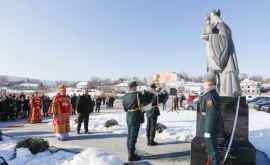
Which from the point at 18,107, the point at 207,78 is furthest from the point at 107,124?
the point at 18,107

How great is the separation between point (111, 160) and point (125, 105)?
152cm

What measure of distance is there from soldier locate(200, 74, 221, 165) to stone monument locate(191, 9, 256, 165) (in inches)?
21.6

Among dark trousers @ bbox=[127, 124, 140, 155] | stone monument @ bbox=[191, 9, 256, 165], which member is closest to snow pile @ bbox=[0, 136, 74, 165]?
dark trousers @ bbox=[127, 124, 140, 155]

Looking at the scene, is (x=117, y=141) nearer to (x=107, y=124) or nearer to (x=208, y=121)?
(x=107, y=124)

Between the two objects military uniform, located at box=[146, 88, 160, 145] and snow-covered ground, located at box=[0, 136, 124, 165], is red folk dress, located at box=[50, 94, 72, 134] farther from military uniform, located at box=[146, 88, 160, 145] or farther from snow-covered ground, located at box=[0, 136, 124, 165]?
military uniform, located at box=[146, 88, 160, 145]

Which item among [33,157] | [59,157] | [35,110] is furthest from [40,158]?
[35,110]

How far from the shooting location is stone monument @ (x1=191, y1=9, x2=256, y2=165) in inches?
242

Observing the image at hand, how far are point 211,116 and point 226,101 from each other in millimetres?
1505

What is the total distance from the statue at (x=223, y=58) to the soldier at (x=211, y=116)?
7.86ft

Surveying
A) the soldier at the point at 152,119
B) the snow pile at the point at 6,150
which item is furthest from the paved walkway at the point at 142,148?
the snow pile at the point at 6,150

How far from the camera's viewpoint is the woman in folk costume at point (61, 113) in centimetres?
1012

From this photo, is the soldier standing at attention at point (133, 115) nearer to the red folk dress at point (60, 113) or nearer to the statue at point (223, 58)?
the statue at point (223, 58)

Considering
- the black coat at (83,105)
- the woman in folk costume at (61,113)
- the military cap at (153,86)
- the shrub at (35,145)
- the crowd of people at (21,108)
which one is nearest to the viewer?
the shrub at (35,145)

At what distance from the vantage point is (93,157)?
18.9 feet
